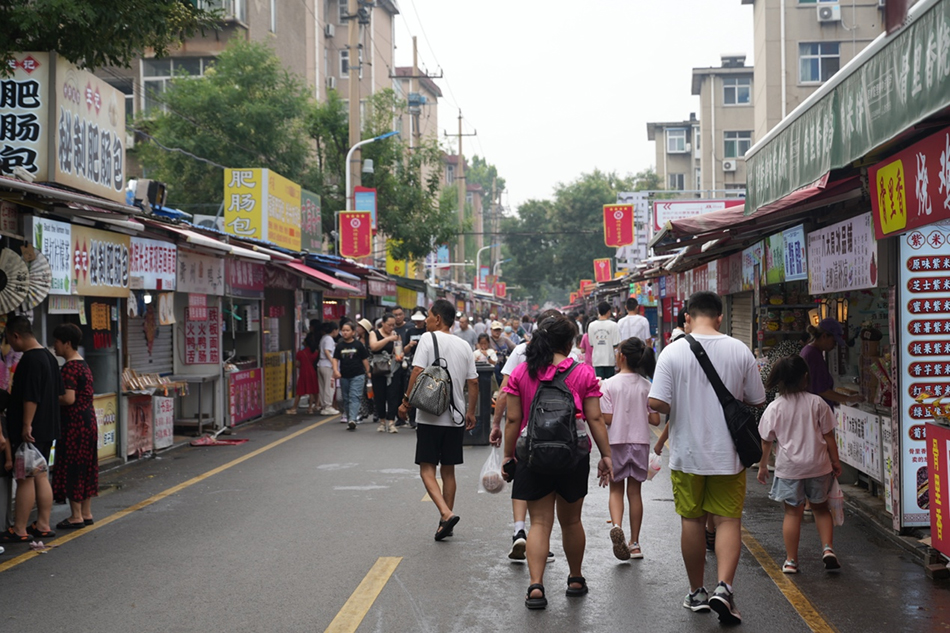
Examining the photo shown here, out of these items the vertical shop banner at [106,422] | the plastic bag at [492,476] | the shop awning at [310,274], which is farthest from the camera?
the shop awning at [310,274]

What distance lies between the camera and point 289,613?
5.50 metres

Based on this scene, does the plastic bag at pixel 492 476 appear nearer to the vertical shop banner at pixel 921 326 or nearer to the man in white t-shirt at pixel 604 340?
the vertical shop banner at pixel 921 326

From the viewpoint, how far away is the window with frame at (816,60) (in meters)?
32.2

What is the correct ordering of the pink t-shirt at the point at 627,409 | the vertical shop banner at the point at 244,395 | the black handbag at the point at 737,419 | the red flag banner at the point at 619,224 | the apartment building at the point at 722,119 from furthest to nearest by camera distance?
the apartment building at the point at 722,119
the red flag banner at the point at 619,224
the vertical shop banner at the point at 244,395
the pink t-shirt at the point at 627,409
the black handbag at the point at 737,419

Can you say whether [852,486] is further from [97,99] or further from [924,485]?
[97,99]

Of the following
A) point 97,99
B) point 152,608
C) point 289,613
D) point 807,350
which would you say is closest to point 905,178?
point 807,350

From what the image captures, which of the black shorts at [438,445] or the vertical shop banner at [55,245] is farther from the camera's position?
the vertical shop banner at [55,245]

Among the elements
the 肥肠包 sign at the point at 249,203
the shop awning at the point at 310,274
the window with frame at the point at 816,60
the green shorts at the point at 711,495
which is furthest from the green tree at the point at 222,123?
the green shorts at the point at 711,495

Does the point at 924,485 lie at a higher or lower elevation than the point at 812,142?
lower

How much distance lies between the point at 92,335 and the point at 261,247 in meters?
5.91

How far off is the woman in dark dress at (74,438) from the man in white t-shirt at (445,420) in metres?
2.79

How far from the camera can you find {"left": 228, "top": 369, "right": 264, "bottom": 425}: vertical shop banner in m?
15.4

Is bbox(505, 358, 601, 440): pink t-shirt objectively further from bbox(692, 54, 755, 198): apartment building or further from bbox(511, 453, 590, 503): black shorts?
bbox(692, 54, 755, 198): apartment building

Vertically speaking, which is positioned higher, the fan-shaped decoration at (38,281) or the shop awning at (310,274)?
the shop awning at (310,274)
